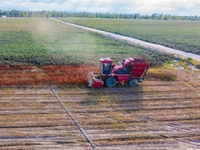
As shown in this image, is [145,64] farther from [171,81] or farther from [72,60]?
[72,60]

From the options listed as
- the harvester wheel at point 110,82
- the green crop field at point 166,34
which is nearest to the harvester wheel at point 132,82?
the harvester wheel at point 110,82

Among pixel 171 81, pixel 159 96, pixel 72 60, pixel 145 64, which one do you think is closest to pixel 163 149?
pixel 159 96

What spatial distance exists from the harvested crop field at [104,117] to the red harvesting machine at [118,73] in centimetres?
40

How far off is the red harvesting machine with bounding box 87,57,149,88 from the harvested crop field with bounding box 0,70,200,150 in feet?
1.30

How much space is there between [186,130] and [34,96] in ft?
23.5

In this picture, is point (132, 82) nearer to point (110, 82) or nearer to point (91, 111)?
point (110, 82)

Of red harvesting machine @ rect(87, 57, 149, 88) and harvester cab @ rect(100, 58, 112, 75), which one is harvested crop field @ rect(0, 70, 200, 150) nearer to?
red harvesting machine @ rect(87, 57, 149, 88)

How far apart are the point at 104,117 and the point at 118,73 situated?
3704 mm

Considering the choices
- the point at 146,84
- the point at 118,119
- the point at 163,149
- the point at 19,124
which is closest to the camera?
the point at 163,149

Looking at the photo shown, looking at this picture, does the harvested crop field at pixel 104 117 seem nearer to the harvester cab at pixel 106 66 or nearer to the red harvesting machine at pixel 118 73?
the red harvesting machine at pixel 118 73

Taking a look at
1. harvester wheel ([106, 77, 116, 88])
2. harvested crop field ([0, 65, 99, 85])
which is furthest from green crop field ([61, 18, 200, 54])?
harvester wheel ([106, 77, 116, 88])

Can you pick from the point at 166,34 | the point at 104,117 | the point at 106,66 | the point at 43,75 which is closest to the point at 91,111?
the point at 104,117

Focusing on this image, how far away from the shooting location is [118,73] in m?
14.0

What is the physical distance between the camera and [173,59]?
75.0ft
